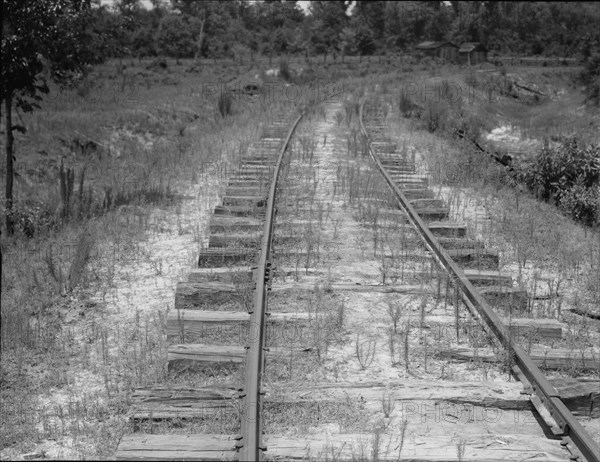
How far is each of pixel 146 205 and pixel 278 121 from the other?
894 cm

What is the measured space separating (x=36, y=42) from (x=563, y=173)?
759 centimetres

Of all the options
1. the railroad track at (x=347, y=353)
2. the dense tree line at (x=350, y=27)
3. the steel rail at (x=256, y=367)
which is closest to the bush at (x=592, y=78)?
the dense tree line at (x=350, y=27)

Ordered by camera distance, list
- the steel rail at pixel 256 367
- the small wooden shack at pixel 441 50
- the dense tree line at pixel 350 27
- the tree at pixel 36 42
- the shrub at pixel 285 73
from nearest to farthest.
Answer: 1. the steel rail at pixel 256 367
2. the tree at pixel 36 42
3. the shrub at pixel 285 73
4. the dense tree line at pixel 350 27
5. the small wooden shack at pixel 441 50

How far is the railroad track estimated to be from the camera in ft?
13.0

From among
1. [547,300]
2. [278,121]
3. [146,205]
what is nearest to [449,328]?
[547,300]

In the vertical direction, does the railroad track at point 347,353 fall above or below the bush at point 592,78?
below

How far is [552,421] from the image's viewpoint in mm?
4250

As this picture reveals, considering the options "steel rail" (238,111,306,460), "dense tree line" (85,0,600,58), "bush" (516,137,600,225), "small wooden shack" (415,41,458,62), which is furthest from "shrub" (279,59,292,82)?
"small wooden shack" (415,41,458,62)

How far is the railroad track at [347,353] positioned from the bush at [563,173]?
8.18ft

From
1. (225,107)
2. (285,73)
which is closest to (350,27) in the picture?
(285,73)

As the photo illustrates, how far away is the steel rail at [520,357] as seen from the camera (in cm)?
390

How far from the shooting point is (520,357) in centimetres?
481

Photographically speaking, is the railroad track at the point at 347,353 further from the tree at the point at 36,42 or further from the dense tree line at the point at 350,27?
the dense tree line at the point at 350,27

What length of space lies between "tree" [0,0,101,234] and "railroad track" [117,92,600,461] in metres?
3.14
